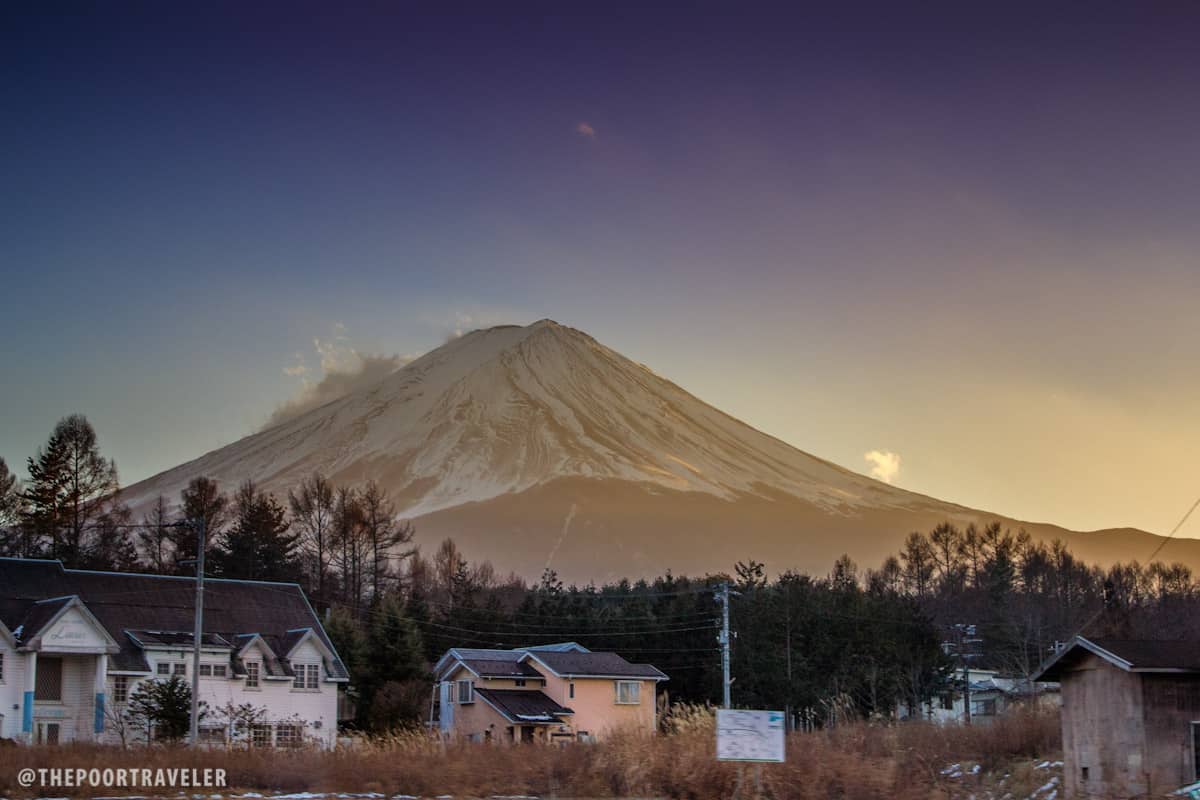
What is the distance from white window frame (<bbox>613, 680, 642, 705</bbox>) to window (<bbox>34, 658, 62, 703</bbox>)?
955 inches

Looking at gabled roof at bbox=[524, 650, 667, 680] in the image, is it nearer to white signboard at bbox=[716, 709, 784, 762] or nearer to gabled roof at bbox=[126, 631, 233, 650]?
gabled roof at bbox=[126, 631, 233, 650]

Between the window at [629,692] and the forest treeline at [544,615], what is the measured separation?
5.14m

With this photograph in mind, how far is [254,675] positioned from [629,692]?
18098 mm

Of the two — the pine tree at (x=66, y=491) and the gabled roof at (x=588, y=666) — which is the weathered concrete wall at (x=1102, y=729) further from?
the pine tree at (x=66, y=491)

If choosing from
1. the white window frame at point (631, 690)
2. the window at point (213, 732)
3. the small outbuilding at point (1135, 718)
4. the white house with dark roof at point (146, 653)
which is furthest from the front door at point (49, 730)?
the small outbuilding at point (1135, 718)

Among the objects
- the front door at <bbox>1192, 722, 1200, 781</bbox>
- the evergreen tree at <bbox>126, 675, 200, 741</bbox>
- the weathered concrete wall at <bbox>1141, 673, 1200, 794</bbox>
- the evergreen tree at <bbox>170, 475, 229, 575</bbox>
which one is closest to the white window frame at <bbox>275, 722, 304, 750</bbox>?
the evergreen tree at <bbox>126, 675, 200, 741</bbox>

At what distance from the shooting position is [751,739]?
17.8 meters

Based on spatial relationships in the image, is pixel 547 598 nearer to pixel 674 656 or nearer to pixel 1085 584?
pixel 674 656

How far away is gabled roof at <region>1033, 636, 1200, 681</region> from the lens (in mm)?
28766

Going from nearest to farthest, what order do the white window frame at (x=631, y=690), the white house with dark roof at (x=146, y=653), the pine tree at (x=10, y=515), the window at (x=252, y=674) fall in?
the white house with dark roof at (x=146, y=653) < the window at (x=252, y=674) < the white window frame at (x=631, y=690) < the pine tree at (x=10, y=515)

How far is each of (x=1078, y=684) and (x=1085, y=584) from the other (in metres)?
90.5

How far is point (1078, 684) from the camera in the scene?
31156mm

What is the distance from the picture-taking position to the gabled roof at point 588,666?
5891 centimetres

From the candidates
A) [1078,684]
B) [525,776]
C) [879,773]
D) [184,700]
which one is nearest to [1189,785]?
[1078,684]
